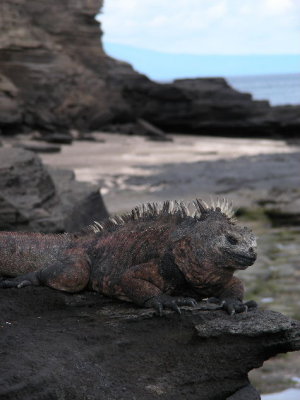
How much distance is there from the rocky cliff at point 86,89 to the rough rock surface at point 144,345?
15.8 meters

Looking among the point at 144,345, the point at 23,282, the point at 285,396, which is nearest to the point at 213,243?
the point at 144,345

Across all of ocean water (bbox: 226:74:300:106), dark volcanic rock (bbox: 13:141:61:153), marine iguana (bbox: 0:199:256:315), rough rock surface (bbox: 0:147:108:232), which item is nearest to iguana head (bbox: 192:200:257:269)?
marine iguana (bbox: 0:199:256:315)

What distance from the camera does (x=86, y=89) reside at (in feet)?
73.6

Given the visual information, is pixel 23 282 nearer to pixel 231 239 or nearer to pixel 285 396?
pixel 231 239

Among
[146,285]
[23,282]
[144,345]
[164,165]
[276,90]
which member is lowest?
[164,165]

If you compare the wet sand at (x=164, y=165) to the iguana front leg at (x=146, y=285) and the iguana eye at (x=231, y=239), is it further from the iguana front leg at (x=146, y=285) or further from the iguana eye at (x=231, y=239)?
the iguana eye at (x=231, y=239)

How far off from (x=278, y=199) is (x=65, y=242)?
316 inches

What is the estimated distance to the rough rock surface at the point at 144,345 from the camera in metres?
3.24

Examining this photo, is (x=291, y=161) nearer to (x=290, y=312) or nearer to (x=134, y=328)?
(x=290, y=312)

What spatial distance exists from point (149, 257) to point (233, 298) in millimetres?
446

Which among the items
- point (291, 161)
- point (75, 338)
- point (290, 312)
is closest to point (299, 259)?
point (290, 312)

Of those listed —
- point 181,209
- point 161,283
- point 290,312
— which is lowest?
point 290,312

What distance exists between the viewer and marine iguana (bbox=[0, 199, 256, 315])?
3428 millimetres

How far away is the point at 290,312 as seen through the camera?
6922mm
